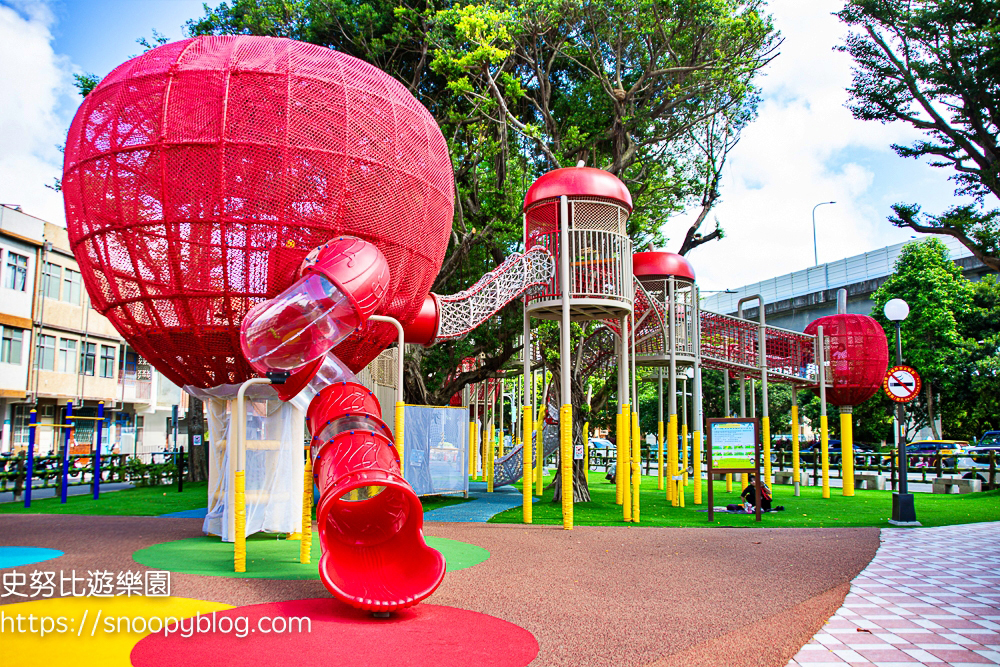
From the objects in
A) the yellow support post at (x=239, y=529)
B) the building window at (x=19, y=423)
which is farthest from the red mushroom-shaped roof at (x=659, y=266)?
the building window at (x=19, y=423)

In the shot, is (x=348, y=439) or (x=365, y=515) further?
(x=365, y=515)

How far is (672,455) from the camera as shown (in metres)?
16.5

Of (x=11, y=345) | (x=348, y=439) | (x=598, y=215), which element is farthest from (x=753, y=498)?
(x=11, y=345)

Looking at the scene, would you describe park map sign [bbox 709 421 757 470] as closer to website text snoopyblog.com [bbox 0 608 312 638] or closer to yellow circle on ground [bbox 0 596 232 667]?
website text snoopyblog.com [bbox 0 608 312 638]

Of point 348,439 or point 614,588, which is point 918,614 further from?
point 348,439

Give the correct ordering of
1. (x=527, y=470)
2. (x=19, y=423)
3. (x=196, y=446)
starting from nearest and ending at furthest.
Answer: (x=527, y=470)
(x=196, y=446)
(x=19, y=423)

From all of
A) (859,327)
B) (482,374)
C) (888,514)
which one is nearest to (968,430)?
(859,327)

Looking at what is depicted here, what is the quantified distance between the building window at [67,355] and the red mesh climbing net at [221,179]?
24809 millimetres

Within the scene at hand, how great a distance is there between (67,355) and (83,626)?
96.7 feet

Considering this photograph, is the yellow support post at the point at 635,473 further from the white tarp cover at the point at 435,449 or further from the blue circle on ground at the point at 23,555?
the blue circle on ground at the point at 23,555

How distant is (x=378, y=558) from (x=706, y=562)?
175 inches

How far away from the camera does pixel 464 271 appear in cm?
2114

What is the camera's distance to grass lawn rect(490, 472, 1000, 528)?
13.5 m

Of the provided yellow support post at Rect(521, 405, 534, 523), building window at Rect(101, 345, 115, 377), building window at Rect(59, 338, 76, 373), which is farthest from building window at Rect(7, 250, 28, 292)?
yellow support post at Rect(521, 405, 534, 523)
